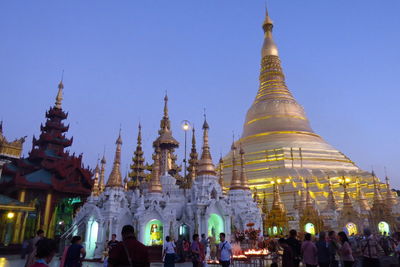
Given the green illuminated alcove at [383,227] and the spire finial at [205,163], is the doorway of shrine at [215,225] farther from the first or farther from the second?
the green illuminated alcove at [383,227]

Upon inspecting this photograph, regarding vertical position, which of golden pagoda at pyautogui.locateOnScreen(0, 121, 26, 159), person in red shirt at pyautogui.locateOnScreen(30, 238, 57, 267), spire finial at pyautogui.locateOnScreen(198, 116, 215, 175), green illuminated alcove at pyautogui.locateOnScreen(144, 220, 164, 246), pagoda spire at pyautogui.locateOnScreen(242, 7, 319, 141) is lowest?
person in red shirt at pyautogui.locateOnScreen(30, 238, 57, 267)

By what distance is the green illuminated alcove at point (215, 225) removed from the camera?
20375 millimetres

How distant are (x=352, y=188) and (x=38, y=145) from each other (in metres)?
32.1

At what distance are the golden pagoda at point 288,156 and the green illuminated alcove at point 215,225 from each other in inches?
345

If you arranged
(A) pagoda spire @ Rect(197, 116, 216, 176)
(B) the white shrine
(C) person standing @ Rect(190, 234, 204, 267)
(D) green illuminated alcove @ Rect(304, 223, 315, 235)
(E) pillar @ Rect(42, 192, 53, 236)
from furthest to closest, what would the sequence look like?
(D) green illuminated alcove @ Rect(304, 223, 315, 235) → (E) pillar @ Rect(42, 192, 53, 236) → (A) pagoda spire @ Rect(197, 116, 216, 176) → (B) the white shrine → (C) person standing @ Rect(190, 234, 204, 267)

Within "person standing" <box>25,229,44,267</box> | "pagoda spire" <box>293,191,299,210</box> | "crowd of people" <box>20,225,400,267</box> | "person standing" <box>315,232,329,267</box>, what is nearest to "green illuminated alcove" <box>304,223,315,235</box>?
"pagoda spire" <box>293,191,299,210</box>

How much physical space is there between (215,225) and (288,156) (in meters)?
19.9

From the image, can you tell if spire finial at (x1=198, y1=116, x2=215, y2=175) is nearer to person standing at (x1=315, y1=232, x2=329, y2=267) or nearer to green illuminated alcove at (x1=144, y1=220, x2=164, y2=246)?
green illuminated alcove at (x1=144, y1=220, x2=164, y2=246)

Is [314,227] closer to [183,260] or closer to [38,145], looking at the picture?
[183,260]

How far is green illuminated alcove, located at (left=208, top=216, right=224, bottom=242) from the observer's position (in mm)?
20375

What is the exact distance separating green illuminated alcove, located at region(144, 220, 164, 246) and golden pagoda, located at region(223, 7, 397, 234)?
10.8 m

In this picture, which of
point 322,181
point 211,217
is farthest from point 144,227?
point 322,181

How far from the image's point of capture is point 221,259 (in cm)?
866

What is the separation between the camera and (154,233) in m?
19.8
